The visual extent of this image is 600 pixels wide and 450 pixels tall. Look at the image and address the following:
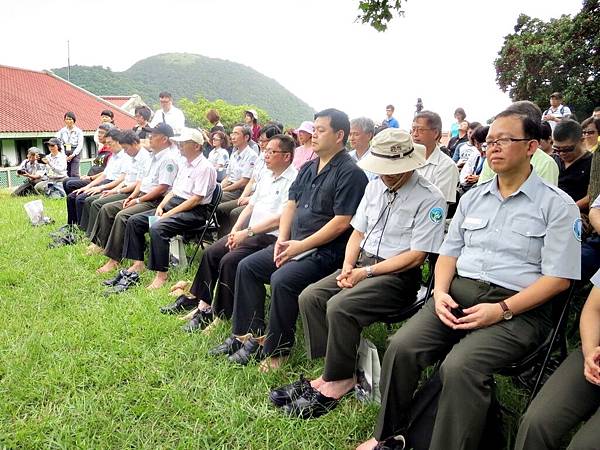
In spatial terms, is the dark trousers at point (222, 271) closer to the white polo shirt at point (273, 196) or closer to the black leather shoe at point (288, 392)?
the white polo shirt at point (273, 196)

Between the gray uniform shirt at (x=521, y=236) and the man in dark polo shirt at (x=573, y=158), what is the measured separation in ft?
5.24

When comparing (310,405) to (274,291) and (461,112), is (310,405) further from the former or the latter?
(461,112)

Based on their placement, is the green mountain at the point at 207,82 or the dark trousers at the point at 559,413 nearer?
the dark trousers at the point at 559,413

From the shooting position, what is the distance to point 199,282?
3947 millimetres

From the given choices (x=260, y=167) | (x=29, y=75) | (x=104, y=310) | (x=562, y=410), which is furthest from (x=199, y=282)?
(x=29, y=75)

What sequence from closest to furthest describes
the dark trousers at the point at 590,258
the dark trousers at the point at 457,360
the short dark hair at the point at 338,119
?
the dark trousers at the point at 457,360 → the dark trousers at the point at 590,258 → the short dark hair at the point at 338,119

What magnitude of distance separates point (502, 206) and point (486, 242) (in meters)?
0.19

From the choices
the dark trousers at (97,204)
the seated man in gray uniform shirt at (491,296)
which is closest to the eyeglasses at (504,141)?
the seated man in gray uniform shirt at (491,296)

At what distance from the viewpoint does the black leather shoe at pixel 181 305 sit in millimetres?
4004

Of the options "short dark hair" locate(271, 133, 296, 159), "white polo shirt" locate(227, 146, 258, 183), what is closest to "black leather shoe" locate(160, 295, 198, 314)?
"short dark hair" locate(271, 133, 296, 159)

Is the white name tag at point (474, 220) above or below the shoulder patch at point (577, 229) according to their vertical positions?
below

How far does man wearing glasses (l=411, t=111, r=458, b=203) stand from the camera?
3.67 metres

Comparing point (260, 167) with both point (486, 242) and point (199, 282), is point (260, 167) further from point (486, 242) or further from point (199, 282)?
point (486, 242)

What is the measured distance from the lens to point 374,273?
2.77 metres
